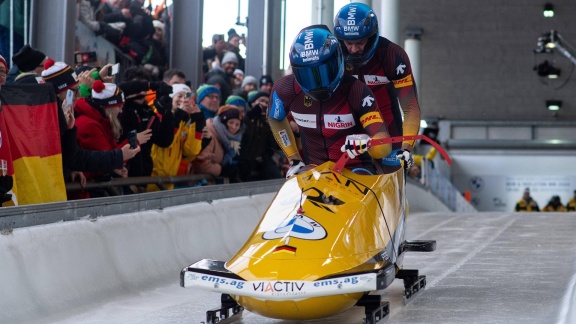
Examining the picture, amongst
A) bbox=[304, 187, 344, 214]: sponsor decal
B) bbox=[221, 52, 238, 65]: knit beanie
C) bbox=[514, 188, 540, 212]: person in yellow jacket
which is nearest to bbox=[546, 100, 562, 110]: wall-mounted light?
bbox=[514, 188, 540, 212]: person in yellow jacket

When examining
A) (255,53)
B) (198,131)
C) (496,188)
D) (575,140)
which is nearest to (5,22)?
(198,131)

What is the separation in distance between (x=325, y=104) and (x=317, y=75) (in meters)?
0.25

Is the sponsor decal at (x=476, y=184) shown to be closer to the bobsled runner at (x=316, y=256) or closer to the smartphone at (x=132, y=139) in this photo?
the smartphone at (x=132, y=139)

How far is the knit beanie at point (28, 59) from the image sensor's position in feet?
17.1

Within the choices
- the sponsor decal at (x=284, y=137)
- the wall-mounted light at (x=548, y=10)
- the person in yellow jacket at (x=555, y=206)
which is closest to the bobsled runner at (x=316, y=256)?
the sponsor decal at (x=284, y=137)

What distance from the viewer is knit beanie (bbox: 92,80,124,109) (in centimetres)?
539

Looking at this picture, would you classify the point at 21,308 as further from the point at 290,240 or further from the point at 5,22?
the point at 5,22

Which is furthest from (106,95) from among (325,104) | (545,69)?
(545,69)

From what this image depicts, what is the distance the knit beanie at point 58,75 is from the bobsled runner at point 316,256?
1529 mm

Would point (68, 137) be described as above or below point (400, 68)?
below

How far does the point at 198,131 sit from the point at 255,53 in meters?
6.80

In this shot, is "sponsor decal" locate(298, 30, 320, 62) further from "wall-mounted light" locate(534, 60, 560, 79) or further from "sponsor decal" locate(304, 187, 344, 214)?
"wall-mounted light" locate(534, 60, 560, 79)

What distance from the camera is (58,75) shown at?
16.4 ft

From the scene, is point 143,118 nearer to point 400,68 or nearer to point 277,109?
point 277,109
